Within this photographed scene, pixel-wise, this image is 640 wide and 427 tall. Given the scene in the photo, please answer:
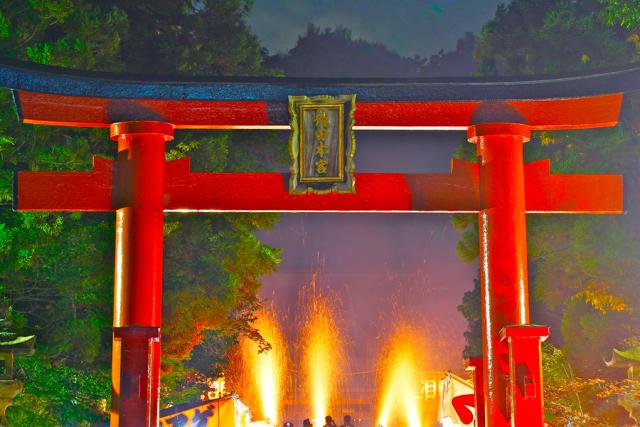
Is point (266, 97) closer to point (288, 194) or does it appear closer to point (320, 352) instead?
point (288, 194)

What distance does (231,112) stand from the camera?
9047mm

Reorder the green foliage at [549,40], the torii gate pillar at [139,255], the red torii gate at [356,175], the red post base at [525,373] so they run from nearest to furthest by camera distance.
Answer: the red post base at [525,373] < the torii gate pillar at [139,255] < the red torii gate at [356,175] < the green foliage at [549,40]

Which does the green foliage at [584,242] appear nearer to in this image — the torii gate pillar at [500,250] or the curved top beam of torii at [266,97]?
the curved top beam of torii at [266,97]

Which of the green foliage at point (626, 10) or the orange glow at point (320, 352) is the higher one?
the green foliage at point (626, 10)

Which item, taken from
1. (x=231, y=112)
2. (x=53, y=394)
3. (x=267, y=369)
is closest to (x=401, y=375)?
(x=267, y=369)

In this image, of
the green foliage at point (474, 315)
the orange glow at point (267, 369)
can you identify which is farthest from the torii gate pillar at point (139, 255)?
the orange glow at point (267, 369)

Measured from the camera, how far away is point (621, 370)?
15.3 metres

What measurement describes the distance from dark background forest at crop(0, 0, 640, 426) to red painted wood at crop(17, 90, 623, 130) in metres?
1.60

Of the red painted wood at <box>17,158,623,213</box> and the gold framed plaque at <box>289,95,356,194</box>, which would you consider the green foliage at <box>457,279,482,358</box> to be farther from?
the gold framed plaque at <box>289,95,356,194</box>

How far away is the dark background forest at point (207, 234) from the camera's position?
11.2m

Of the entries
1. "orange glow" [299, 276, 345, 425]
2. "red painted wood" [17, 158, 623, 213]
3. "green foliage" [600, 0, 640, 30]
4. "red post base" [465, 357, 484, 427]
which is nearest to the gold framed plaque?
"red painted wood" [17, 158, 623, 213]

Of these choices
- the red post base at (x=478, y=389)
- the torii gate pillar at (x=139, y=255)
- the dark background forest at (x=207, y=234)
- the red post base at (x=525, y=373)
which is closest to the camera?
the red post base at (x=525, y=373)

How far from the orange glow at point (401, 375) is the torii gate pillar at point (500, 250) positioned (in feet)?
71.3

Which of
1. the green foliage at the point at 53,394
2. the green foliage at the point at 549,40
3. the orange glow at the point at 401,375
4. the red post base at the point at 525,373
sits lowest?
the orange glow at the point at 401,375
